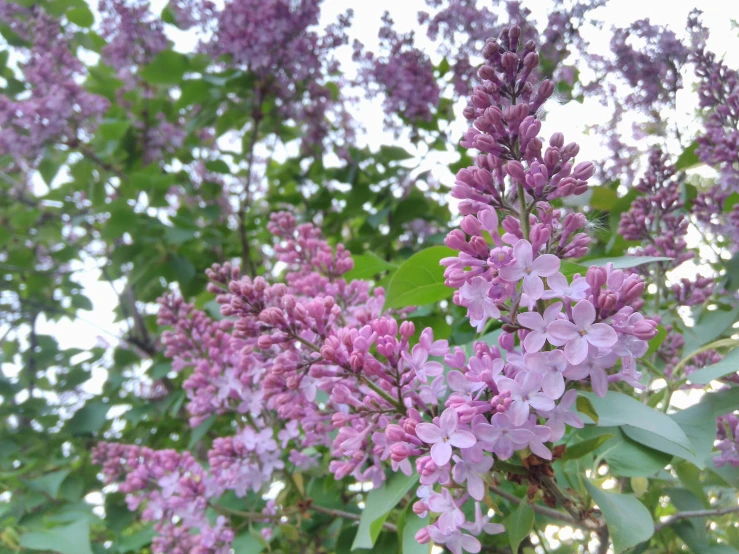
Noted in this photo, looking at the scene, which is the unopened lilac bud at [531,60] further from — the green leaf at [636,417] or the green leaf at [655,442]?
the green leaf at [655,442]

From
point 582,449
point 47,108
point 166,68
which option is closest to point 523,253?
point 582,449

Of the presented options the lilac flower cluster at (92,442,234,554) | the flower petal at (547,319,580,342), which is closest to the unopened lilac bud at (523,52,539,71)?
the flower petal at (547,319,580,342)

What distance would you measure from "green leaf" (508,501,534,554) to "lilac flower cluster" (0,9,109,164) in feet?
9.37

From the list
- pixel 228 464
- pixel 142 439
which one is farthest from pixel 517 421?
pixel 142 439

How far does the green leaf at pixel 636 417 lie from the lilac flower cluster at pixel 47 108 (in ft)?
9.47

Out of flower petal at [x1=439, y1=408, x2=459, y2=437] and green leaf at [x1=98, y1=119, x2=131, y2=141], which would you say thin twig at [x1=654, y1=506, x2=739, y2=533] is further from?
green leaf at [x1=98, y1=119, x2=131, y2=141]

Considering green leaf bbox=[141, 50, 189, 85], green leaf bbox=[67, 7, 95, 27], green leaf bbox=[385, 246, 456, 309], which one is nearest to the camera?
green leaf bbox=[385, 246, 456, 309]

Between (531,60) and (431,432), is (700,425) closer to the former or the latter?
(431,432)

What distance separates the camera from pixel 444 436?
0.80m

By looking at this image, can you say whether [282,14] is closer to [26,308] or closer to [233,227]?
[233,227]

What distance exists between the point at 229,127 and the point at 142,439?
5.57ft

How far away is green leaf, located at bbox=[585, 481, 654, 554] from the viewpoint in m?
0.82

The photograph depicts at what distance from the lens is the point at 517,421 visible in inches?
29.8

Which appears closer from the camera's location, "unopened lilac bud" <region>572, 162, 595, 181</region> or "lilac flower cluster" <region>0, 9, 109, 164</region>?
"unopened lilac bud" <region>572, 162, 595, 181</region>
